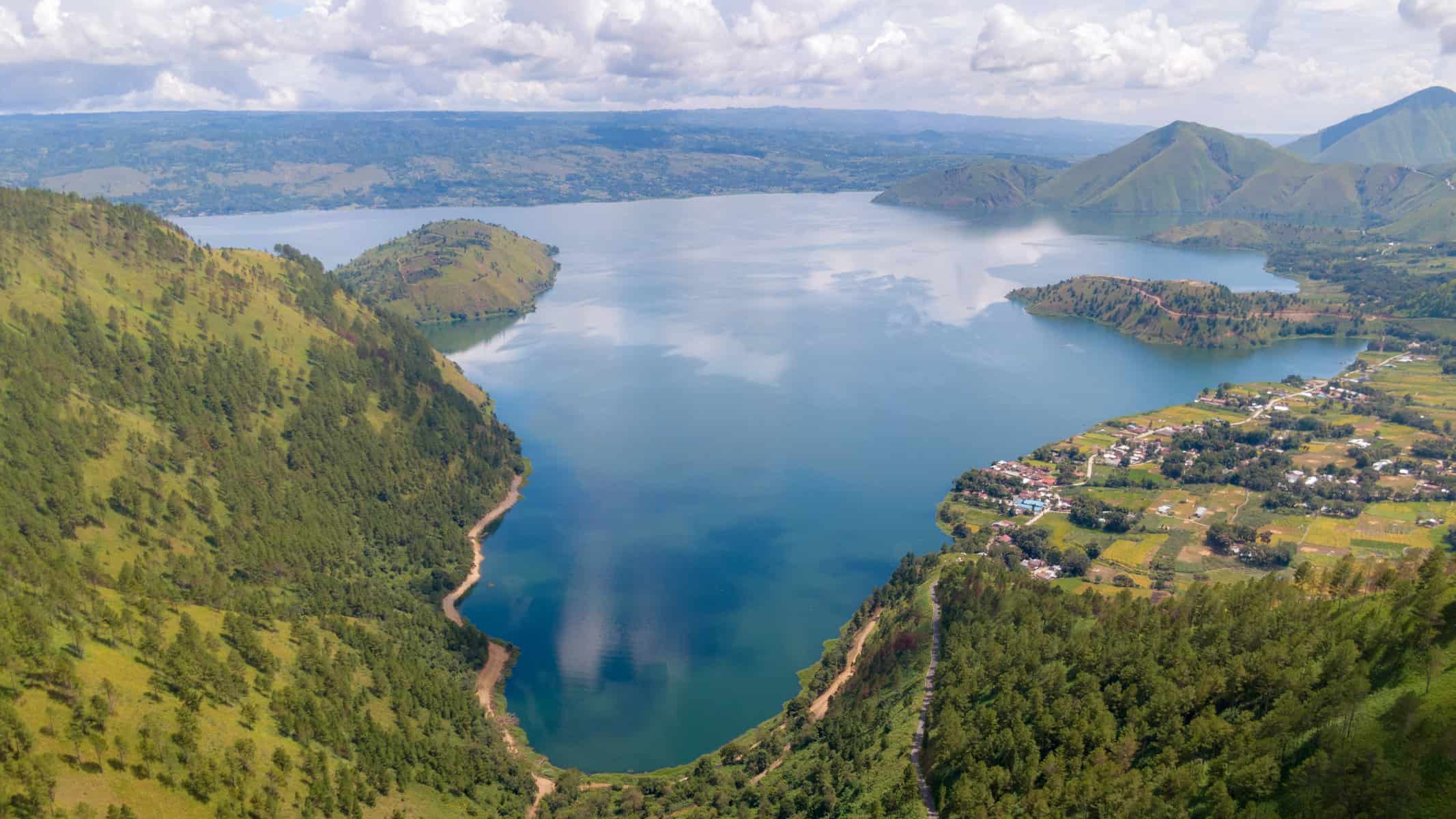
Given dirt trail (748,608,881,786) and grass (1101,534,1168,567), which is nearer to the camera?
dirt trail (748,608,881,786)

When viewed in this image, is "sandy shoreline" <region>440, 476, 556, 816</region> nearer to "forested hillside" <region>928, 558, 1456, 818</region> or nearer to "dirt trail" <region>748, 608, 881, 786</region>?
"dirt trail" <region>748, 608, 881, 786</region>

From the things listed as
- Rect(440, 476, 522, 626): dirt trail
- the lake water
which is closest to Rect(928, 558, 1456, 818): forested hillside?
the lake water

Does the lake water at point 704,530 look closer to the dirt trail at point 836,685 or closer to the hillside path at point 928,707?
the dirt trail at point 836,685

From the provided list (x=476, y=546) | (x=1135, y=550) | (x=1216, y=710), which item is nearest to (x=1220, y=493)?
(x=1135, y=550)

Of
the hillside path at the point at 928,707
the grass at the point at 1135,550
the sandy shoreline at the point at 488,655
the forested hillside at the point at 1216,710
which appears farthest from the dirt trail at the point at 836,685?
the grass at the point at 1135,550

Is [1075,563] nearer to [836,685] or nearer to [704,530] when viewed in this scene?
[836,685]

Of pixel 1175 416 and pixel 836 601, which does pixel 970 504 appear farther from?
pixel 1175 416

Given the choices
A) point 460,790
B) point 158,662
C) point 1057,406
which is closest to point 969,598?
point 460,790
